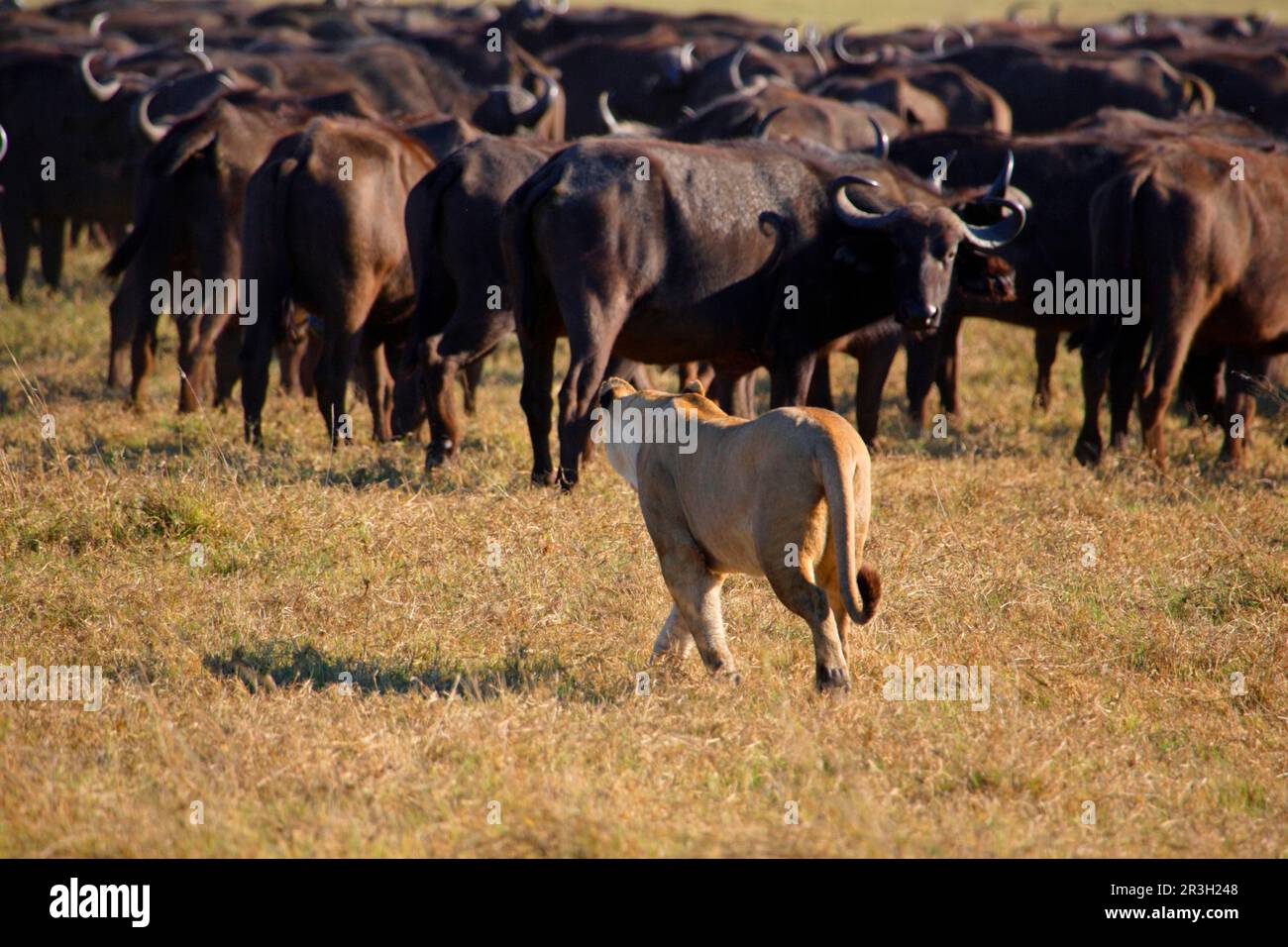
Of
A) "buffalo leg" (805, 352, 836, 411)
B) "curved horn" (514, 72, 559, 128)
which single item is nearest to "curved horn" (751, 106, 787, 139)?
"curved horn" (514, 72, 559, 128)

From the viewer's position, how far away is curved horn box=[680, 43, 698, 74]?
2328 centimetres

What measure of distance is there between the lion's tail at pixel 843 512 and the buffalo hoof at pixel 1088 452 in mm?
5223

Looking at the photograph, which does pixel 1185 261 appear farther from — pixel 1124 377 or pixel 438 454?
pixel 438 454

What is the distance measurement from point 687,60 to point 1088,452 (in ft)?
48.6

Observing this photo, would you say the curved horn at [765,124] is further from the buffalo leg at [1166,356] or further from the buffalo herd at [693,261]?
the buffalo leg at [1166,356]

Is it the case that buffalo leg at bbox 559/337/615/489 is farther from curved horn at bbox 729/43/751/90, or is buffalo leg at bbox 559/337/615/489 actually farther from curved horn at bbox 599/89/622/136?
curved horn at bbox 729/43/751/90

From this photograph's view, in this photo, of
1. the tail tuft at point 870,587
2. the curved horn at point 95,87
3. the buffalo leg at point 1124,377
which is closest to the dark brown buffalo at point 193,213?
the curved horn at point 95,87

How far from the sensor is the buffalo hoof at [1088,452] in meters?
10.2

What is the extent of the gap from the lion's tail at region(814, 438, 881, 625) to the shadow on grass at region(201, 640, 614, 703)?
1.03 m

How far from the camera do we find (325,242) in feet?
31.1

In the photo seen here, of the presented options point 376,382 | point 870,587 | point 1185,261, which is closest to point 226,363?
point 376,382
